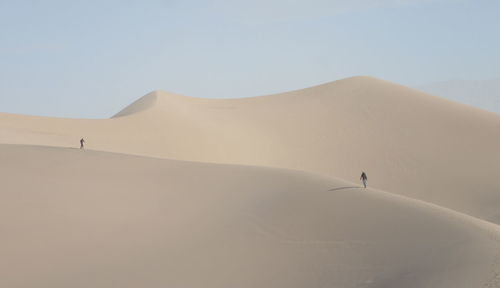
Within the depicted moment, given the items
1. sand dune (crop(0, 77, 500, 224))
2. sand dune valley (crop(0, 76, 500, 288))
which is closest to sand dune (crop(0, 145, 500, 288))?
sand dune valley (crop(0, 76, 500, 288))

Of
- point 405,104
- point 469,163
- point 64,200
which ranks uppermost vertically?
point 405,104

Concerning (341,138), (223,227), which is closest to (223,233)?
(223,227)

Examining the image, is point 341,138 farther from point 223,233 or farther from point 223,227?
point 223,233

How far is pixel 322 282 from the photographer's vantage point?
10.2 m

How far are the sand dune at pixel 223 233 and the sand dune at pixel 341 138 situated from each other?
12.6 metres

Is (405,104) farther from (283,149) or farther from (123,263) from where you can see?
(123,263)

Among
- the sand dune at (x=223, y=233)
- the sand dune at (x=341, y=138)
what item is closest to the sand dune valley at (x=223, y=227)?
the sand dune at (x=223, y=233)

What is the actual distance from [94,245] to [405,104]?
29955 millimetres

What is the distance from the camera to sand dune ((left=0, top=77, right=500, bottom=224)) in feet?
91.6

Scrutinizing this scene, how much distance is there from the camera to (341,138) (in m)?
34.4

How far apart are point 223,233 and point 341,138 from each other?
22.6m

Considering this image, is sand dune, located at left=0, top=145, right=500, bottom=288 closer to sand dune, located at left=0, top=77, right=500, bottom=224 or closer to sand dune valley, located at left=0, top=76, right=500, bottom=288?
sand dune valley, located at left=0, top=76, right=500, bottom=288

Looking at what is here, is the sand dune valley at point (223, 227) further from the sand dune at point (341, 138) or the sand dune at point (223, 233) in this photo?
the sand dune at point (341, 138)

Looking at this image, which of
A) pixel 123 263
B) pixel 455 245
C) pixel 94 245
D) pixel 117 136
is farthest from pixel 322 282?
pixel 117 136
